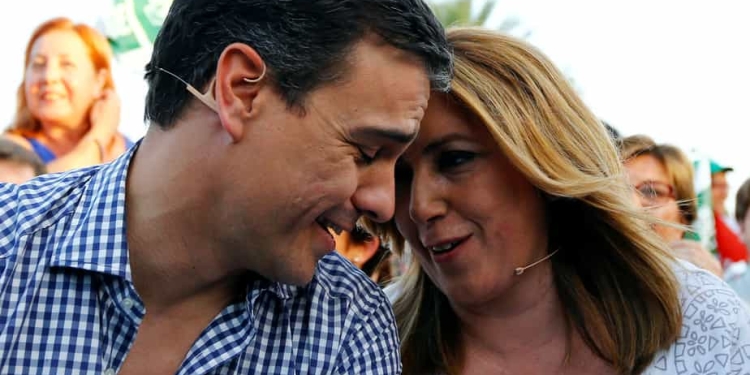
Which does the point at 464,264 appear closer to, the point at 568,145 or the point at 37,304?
the point at 568,145

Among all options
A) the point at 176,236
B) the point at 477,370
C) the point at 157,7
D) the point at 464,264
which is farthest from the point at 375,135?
the point at 157,7

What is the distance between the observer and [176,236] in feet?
8.30

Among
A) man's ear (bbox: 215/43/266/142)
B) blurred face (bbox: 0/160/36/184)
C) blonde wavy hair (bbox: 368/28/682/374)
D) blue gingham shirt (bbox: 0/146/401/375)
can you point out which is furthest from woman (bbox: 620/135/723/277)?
man's ear (bbox: 215/43/266/142)

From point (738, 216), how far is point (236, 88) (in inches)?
186

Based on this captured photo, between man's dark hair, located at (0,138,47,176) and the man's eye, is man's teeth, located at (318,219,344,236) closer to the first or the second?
the man's eye

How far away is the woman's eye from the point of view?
318 centimetres

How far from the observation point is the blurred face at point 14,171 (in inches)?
186

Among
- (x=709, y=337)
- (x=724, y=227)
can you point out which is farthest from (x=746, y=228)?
(x=709, y=337)

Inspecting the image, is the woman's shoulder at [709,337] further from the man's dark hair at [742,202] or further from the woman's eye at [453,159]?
the man's dark hair at [742,202]

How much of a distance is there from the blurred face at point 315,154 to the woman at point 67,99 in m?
3.05

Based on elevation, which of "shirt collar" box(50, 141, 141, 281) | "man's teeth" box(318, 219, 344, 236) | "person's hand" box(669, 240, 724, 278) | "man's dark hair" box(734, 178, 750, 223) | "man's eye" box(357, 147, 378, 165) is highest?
"man's eye" box(357, 147, 378, 165)

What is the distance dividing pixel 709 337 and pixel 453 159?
35.5 inches

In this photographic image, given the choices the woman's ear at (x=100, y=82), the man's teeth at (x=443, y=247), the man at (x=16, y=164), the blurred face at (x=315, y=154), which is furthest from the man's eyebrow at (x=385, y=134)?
the woman's ear at (x=100, y=82)

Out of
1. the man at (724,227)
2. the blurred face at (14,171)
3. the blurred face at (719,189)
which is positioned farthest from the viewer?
the blurred face at (719,189)
